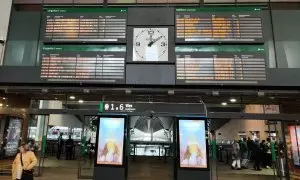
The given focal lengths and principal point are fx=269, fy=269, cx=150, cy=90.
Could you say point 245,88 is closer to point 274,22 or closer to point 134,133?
point 274,22

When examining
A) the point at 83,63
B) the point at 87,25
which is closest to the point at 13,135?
the point at 83,63

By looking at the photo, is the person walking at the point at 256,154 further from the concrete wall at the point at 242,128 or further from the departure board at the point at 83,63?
the departure board at the point at 83,63

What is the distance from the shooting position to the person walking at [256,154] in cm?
1240

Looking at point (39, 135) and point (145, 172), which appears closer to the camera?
point (145, 172)

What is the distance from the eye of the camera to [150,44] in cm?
701

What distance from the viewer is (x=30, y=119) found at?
9.70 m

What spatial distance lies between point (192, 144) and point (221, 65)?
2418 mm

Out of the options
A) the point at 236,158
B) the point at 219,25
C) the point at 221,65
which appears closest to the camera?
the point at 221,65

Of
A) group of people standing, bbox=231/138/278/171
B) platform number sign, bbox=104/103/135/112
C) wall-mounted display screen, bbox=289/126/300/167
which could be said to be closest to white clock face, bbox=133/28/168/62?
platform number sign, bbox=104/103/135/112

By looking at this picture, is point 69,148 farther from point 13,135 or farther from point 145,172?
point 145,172

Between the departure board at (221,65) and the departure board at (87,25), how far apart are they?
1.74m

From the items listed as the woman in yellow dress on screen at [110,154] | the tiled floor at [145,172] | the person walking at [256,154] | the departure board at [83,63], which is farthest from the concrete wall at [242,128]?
the departure board at [83,63]

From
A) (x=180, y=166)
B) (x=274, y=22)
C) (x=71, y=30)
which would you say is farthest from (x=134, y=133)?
(x=274, y=22)

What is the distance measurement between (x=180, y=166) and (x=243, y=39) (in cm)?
375
